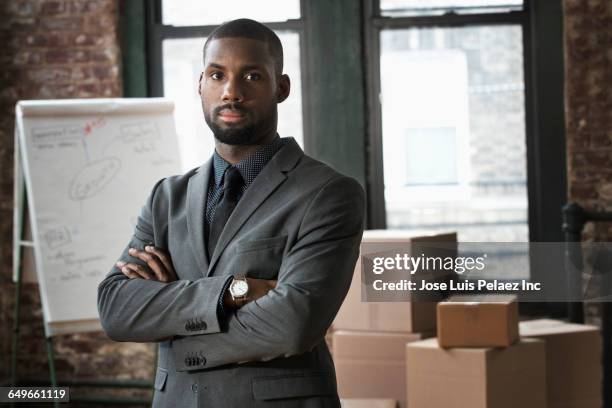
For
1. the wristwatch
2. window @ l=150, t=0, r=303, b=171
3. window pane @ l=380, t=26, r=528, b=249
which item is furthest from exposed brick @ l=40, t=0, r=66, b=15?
the wristwatch

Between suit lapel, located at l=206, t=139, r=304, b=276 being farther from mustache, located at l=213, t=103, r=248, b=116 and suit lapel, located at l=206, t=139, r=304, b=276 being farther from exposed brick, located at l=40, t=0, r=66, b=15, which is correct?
exposed brick, located at l=40, t=0, r=66, b=15

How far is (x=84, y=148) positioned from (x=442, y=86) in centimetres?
171

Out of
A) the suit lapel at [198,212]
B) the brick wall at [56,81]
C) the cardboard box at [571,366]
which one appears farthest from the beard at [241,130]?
the brick wall at [56,81]

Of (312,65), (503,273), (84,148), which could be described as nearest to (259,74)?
(84,148)

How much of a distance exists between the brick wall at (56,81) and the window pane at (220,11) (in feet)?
0.95

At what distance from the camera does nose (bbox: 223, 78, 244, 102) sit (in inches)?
71.5

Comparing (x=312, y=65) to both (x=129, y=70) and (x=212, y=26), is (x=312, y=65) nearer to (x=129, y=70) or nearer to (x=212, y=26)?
(x=212, y=26)

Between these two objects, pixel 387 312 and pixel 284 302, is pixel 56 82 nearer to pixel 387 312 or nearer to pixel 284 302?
pixel 387 312

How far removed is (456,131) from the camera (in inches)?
159

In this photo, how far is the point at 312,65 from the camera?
158 inches

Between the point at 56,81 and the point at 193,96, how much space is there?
2.15 ft

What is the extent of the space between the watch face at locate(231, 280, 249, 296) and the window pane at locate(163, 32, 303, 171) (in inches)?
92.6

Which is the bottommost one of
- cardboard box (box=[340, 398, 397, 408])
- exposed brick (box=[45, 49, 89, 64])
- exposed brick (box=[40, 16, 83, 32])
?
cardboard box (box=[340, 398, 397, 408])

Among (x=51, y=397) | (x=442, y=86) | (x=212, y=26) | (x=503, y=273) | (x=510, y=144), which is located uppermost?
(x=212, y=26)
